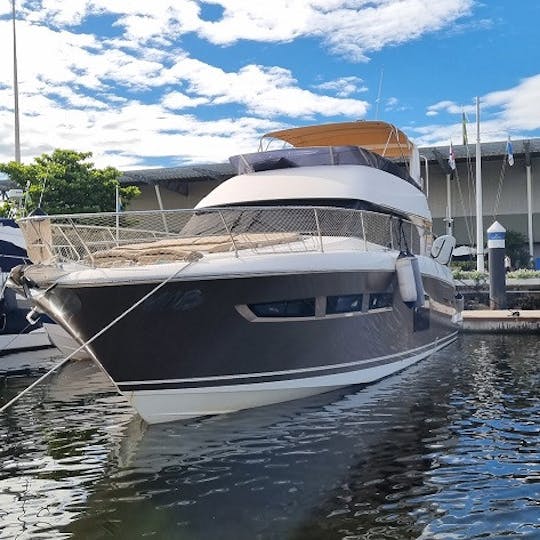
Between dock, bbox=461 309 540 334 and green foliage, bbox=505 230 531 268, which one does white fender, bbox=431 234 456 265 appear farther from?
green foliage, bbox=505 230 531 268

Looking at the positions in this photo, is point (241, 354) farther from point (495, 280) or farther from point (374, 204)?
point (495, 280)

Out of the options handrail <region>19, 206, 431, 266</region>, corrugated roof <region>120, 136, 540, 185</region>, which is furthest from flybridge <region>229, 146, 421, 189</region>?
corrugated roof <region>120, 136, 540, 185</region>

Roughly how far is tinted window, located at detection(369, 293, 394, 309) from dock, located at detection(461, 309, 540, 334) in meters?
9.08

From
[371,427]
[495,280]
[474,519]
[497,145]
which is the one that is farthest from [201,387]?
[497,145]

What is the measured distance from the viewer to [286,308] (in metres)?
7.55

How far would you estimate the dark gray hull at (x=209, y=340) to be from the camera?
23.0ft

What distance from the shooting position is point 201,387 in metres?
7.33

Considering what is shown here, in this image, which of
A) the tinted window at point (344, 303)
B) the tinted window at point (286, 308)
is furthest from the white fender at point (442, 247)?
the tinted window at point (286, 308)

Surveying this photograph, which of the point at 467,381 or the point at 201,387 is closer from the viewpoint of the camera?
the point at 201,387

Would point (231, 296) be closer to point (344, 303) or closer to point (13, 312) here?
point (344, 303)

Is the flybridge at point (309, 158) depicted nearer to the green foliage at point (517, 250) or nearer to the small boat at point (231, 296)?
the small boat at point (231, 296)

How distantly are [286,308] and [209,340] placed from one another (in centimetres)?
100

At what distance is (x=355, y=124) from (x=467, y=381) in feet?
18.2

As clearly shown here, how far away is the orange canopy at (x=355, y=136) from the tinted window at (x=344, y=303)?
5.30m
